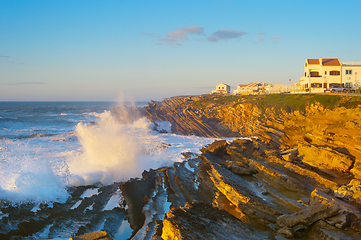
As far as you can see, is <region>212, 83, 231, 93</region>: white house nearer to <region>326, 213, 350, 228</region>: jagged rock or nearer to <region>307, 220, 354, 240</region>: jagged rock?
<region>326, 213, 350, 228</region>: jagged rock

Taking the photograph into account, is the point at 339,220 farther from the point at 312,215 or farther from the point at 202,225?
the point at 202,225

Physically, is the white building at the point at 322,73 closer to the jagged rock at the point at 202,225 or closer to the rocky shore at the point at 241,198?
Result: the rocky shore at the point at 241,198

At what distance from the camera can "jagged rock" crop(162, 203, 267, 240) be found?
7.22 m

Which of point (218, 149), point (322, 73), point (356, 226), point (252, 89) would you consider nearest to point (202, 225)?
point (356, 226)

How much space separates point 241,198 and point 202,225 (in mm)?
4351

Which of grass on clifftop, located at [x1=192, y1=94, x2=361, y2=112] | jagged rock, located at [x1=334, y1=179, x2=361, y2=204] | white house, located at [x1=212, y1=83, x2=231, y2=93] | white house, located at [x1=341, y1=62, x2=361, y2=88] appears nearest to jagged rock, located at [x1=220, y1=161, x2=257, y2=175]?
jagged rock, located at [x1=334, y1=179, x2=361, y2=204]

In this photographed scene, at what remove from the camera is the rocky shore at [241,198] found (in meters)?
8.41

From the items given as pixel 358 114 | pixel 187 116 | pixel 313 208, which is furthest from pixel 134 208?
pixel 187 116

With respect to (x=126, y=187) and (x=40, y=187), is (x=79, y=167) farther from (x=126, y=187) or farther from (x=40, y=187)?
(x=126, y=187)

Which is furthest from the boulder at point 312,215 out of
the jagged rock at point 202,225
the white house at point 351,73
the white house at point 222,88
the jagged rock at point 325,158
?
the white house at point 222,88

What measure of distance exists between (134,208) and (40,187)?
5.85 m

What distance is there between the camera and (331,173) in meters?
14.4

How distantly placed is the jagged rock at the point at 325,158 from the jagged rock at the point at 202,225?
8683 mm

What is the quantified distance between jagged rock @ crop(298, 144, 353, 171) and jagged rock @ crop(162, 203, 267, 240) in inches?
342
